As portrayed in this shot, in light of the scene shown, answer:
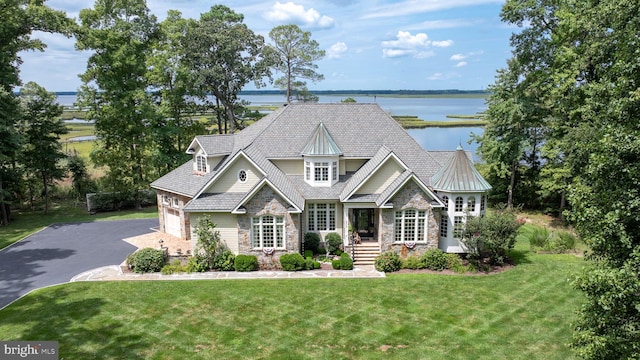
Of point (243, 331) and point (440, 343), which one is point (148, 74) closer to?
point (243, 331)

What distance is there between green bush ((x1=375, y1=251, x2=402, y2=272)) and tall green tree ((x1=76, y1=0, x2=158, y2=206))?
88.2 ft

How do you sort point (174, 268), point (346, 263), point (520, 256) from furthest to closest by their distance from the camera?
point (520, 256) < point (346, 263) < point (174, 268)

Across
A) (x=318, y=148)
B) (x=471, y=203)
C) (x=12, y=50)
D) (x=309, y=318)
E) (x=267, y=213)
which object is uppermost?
(x=12, y=50)

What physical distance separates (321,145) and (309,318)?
12.2m

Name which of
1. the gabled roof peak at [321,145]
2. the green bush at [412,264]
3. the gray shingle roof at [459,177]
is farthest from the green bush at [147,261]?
the gray shingle roof at [459,177]

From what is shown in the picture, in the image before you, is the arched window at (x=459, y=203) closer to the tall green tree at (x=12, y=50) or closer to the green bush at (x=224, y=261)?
the green bush at (x=224, y=261)

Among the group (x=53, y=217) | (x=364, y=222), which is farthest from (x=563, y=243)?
(x=53, y=217)

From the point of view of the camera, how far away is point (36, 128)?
123ft

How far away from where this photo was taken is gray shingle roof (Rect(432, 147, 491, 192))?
24.8 metres

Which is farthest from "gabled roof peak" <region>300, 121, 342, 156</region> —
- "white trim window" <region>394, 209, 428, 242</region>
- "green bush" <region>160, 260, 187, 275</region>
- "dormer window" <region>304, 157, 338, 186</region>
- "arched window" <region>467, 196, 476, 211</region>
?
"green bush" <region>160, 260, 187, 275</region>

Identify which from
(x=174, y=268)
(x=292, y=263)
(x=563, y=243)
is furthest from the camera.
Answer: (x=563, y=243)

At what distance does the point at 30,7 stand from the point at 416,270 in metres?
38.4

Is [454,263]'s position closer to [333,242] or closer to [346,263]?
[346,263]

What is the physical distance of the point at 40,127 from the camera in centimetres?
3750
